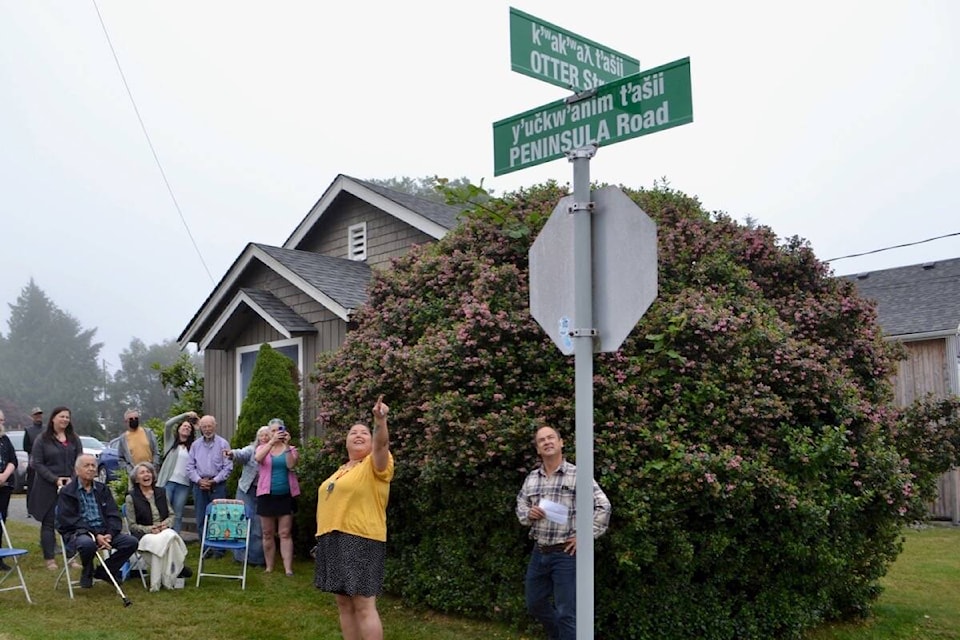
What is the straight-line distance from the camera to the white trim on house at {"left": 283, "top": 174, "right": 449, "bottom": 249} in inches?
594

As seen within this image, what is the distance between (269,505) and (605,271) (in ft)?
22.8

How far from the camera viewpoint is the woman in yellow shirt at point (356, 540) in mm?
5801

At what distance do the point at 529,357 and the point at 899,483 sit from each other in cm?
314

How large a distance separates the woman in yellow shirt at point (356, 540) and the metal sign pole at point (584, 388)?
2.11 metres

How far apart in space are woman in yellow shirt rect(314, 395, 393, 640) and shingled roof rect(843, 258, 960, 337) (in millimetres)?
11846

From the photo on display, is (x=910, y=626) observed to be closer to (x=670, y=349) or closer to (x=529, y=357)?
(x=670, y=349)

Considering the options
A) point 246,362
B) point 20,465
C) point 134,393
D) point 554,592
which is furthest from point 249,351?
point 134,393

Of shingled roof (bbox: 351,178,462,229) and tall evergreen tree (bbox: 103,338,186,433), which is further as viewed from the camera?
tall evergreen tree (bbox: 103,338,186,433)

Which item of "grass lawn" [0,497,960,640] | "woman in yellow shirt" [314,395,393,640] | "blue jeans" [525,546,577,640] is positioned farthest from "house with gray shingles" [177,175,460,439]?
"blue jeans" [525,546,577,640]

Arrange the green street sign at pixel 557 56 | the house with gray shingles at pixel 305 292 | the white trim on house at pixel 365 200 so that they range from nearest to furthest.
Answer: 1. the green street sign at pixel 557 56
2. the house with gray shingles at pixel 305 292
3. the white trim on house at pixel 365 200

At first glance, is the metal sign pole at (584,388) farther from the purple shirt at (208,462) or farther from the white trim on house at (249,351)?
the white trim on house at (249,351)

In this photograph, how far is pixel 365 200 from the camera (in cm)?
1644

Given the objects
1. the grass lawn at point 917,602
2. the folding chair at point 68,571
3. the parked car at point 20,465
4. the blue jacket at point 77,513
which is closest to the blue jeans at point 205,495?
the folding chair at point 68,571

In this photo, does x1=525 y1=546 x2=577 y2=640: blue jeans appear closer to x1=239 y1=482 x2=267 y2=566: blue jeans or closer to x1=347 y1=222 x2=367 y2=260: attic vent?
x1=239 y1=482 x2=267 y2=566: blue jeans
